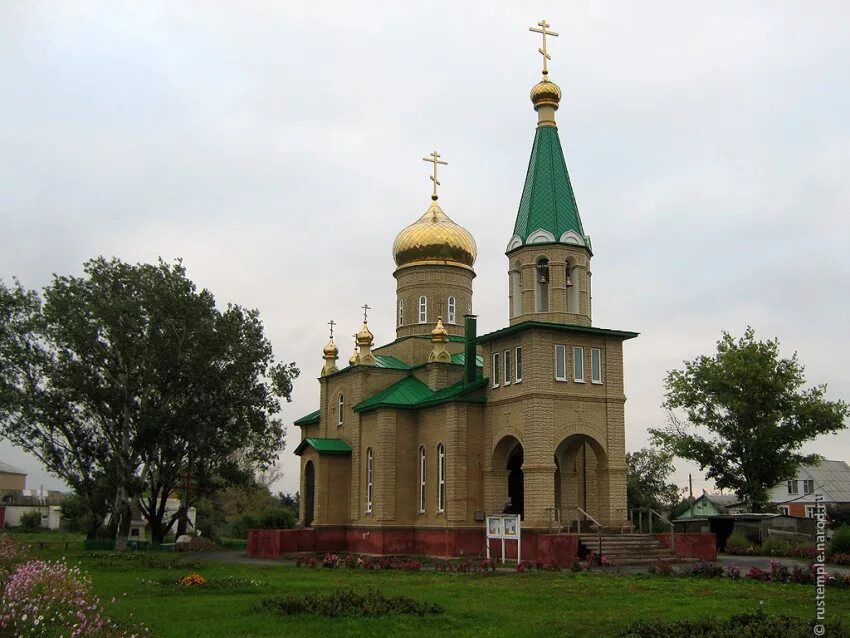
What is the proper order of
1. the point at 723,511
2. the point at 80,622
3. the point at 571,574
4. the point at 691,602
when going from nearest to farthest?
the point at 80,622 < the point at 691,602 < the point at 571,574 < the point at 723,511

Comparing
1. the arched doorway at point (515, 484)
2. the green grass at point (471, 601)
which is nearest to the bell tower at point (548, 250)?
the arched doorway at point (515, 484)

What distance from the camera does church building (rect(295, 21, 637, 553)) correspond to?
26562 millimetres

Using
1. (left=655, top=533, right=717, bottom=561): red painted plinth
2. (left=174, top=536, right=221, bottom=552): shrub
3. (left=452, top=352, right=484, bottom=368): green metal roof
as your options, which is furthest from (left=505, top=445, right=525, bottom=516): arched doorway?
(left=174, top=536, right=221, bottom=552): shrub

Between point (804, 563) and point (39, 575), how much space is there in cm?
1898

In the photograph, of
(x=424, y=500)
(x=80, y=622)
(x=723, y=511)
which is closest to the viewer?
(x=80, y=622)

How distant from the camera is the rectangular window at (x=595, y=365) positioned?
89.9ft

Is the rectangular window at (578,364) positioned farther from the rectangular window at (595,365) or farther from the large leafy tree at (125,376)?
the large leafy tree at (125,376)

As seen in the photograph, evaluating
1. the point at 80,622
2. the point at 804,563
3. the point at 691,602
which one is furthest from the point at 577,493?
the point at 80,622

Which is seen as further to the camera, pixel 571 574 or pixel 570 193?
pixel 570 193

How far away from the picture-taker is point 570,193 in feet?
94.2

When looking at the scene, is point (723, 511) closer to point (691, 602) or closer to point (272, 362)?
point (272, 362)

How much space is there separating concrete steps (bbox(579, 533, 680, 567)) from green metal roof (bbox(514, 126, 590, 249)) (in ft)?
29.4

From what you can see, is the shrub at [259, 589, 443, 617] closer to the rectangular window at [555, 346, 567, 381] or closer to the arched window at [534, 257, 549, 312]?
the rectangular window at [555, 346, 567, 381]

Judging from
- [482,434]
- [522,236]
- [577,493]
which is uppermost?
[522,236]
